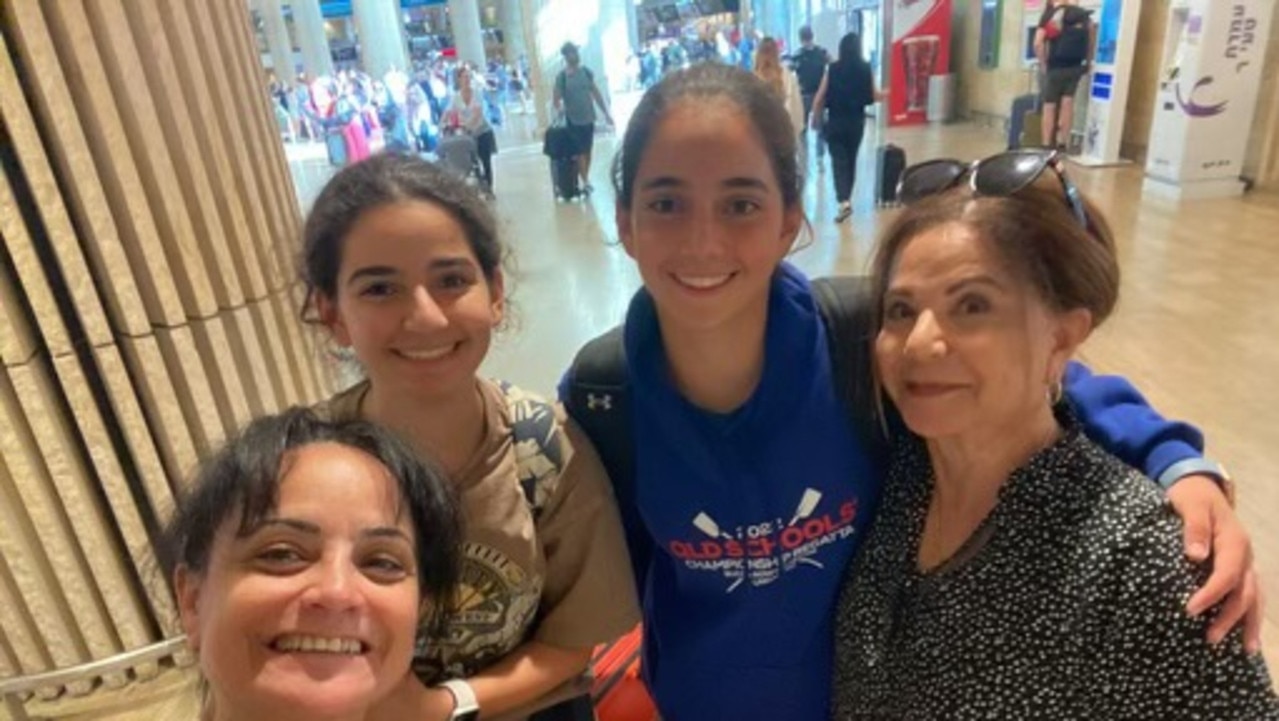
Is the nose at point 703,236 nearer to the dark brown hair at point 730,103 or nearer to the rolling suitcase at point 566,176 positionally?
the dark brown hair at point 730,103

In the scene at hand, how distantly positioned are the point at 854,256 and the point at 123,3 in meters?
5.42

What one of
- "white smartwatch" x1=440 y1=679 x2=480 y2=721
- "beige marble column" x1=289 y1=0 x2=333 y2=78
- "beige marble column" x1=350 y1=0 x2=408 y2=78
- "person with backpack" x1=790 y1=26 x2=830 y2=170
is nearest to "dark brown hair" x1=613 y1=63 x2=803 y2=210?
"white smartwatch" x1=440 y1=679 x2=480 y2=721

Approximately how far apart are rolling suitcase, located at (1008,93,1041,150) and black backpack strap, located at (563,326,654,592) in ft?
35.8

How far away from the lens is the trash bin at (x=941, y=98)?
15914 millimetres

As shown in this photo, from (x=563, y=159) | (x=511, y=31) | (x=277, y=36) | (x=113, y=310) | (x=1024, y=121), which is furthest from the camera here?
(x=511, y=31)

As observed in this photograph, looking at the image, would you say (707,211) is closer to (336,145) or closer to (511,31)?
(336,145)

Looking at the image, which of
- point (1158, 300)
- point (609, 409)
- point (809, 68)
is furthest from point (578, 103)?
point (609, 409)

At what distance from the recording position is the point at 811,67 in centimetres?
1181

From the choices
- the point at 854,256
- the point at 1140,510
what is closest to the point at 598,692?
the point at 1140,510

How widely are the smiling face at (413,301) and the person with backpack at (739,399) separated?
0.28 metres

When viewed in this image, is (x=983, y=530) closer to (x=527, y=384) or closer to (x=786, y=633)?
(x=786, y=633)

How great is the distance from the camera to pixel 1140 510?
3.52ft

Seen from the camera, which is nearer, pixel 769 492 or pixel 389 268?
pixel 389 268

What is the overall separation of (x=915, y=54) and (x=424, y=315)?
1676 cm
